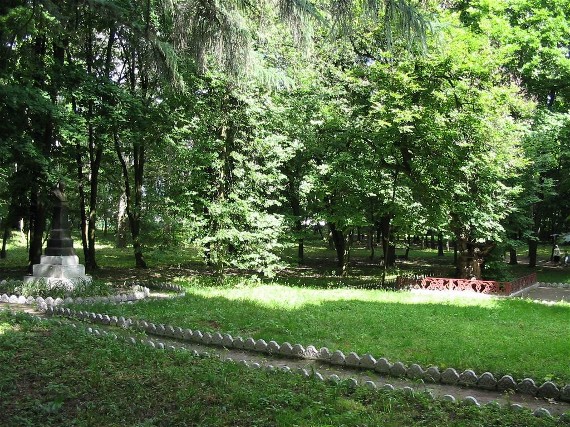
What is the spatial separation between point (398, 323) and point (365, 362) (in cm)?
267

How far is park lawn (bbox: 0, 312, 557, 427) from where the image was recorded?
4.16m

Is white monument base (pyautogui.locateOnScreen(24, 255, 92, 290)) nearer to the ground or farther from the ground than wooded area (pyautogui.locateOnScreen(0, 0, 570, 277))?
nearer to the ground

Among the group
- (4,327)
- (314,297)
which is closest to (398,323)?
(314,297)

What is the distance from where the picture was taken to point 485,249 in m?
16.6

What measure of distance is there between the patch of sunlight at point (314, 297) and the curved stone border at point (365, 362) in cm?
271

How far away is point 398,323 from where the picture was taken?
344 inches

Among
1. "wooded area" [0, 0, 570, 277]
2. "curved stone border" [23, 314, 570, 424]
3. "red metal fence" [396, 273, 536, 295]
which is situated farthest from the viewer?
"red metal fence" [396, 273, 536, 295]

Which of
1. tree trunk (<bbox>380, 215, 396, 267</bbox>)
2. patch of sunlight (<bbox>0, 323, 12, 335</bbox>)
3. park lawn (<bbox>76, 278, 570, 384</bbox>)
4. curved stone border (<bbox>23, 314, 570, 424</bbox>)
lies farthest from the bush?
tree trunk (<bbox>380, 215, 396, 267</bbox>)

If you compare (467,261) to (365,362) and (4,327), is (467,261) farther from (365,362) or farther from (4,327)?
(4,327)

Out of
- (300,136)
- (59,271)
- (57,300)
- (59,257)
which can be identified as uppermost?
(300,136)

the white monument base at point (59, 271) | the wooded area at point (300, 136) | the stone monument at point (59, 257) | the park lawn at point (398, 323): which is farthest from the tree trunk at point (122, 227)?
the park lawn at point (398, 323)

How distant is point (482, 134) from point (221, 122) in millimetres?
7810

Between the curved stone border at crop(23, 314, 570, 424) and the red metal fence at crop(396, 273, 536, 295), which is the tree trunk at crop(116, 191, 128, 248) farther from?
the curved stone border at crop(23, 314, 570, 424)

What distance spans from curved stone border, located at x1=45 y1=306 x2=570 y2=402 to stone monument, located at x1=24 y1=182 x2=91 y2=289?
12.9ft
